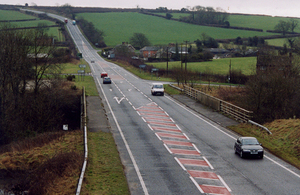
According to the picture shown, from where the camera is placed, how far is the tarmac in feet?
100.0

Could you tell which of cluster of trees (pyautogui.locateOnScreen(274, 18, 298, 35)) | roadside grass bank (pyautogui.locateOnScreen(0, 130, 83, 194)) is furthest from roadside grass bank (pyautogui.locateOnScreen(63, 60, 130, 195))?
cluster of trees (pyautogui.locateOnScreen(274, 18, 298, 35))

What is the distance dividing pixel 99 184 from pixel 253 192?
286 inches

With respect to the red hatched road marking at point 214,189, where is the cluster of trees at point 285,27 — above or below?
above

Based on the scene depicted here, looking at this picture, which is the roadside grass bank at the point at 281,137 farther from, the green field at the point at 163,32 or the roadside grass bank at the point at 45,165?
the green field at the point at 163,32

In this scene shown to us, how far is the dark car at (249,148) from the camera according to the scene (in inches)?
827

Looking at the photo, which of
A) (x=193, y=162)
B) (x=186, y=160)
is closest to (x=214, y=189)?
(x=193, y=162)

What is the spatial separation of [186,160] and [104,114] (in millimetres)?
16265

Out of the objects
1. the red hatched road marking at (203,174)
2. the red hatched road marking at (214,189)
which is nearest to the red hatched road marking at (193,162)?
the red hatched road marking at (203,174)

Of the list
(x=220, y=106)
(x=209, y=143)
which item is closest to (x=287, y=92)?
(x=220, y=106)

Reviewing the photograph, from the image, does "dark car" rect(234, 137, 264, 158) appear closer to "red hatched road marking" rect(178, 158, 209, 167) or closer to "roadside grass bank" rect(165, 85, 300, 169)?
"roadside grass bank" rect(165, 85, 300, 169)

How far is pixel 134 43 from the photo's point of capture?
158 m

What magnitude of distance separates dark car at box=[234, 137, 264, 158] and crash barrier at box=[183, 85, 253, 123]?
936 cm

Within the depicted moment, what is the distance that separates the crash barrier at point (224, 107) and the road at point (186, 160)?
2.91m

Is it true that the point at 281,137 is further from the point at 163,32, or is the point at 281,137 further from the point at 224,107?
the point at 163,32
